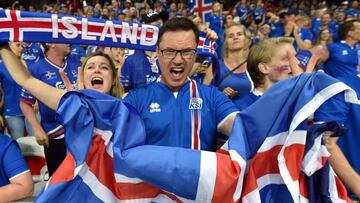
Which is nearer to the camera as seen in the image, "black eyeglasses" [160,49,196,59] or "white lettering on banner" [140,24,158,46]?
"black eyeglasses" [160,49,196,59]

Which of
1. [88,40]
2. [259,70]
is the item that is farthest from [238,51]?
A: [88,40]

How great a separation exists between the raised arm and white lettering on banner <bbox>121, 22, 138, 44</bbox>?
1.80ft

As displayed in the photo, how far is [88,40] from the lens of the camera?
2436 mm

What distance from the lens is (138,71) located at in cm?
373

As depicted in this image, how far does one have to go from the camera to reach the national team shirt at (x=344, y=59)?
5223mm

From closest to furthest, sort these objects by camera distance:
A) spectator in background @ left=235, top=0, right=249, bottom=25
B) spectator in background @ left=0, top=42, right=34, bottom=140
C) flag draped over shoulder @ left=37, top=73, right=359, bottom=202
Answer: flag draped over shoulder @ left=37, top=73, right=359, bottom=202 < spectator in background @ left=0, top=42, right=34, bottom=140 < spectator in background @ left=235, top=0, right=249, bottom=25

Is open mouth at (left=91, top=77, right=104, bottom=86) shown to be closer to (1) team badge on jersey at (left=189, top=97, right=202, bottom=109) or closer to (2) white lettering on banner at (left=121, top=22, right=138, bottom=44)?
(2) white lettering on banner at (left=121, top=22, right=138, bottom=44)

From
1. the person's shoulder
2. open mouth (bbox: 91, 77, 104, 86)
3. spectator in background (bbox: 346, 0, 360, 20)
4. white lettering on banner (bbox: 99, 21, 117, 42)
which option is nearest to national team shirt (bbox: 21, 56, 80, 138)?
open mouth (bbox: 91, 77, 104, 86)

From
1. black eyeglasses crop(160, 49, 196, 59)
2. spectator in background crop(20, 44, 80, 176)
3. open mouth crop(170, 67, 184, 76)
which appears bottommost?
spectator in background crop(20, 44, 80, 176)

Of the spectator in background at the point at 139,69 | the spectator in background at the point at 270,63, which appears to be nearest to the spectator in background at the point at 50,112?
the spectator in background at the point at 139,69

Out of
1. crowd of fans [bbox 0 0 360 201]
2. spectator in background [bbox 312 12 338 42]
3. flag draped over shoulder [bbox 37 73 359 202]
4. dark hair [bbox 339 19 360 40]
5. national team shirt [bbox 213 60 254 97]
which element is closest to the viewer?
flag draped over shoulder [bbox 37 73 359 202]

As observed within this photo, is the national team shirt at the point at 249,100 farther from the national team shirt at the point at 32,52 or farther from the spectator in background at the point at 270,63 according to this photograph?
the national team shirt at the point at 32,52

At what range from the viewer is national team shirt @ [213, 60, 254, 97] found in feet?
11.3

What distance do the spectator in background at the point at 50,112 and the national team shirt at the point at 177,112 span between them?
56.1 inches
